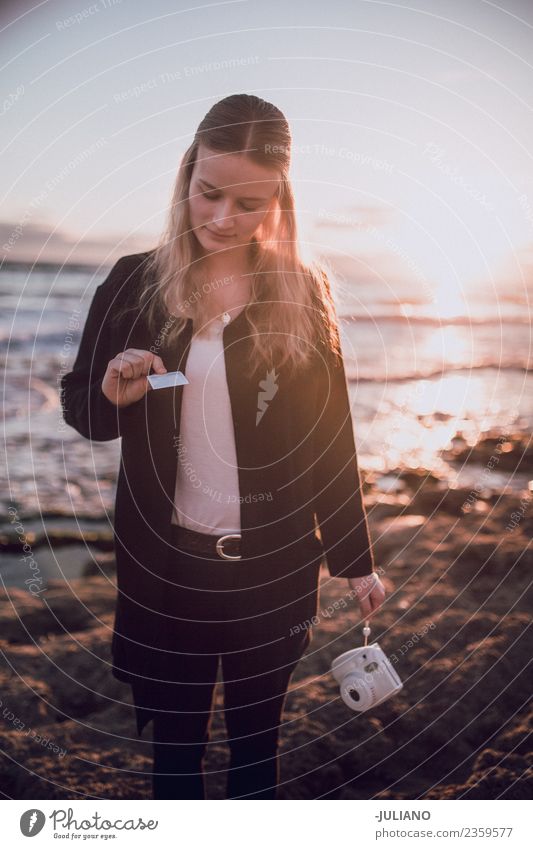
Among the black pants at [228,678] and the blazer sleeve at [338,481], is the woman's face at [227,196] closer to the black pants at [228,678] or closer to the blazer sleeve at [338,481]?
the blazer sleeve at [338,481]

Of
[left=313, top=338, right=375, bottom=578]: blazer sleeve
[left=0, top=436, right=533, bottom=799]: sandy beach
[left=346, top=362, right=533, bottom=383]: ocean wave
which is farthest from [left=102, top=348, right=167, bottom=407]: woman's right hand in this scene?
Answer: [left=346, top=362, right=533, bottom=383]: ocean wave

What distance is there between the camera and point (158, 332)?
218 cm

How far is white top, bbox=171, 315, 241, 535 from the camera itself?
6.98 ft

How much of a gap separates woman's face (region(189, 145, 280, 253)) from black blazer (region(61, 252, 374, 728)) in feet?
0.68

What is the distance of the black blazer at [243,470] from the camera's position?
7.05ft

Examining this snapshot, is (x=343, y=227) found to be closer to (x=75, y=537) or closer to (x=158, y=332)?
(x=158, y=332)

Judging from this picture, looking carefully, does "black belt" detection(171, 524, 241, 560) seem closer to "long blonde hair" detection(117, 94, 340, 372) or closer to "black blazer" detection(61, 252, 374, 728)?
"black blazer" detection(61, 252, 374, 728)

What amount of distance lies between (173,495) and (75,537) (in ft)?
9.82

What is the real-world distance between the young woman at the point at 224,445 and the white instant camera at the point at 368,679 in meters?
0.17

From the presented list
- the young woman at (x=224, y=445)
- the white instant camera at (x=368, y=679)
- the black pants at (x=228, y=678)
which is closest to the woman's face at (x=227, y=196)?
the young woman at (x=224, y=445)

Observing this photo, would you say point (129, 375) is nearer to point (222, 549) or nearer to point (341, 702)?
point (222, 549)
